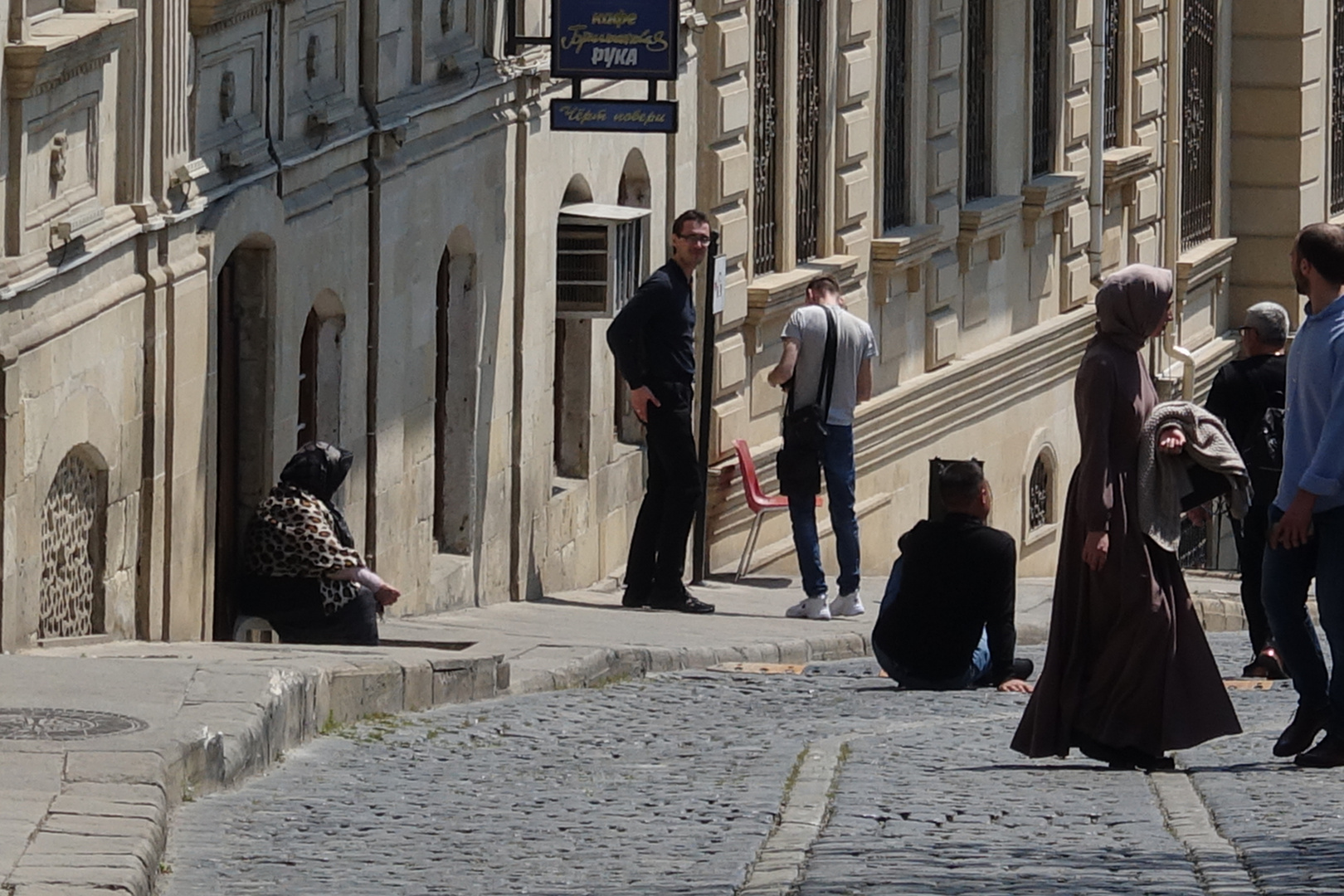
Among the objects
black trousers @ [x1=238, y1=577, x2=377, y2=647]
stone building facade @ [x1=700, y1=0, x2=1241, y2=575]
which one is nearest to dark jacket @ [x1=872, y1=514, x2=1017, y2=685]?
black trousers @ [x1=238, y1=577, x2=377, y2=647]

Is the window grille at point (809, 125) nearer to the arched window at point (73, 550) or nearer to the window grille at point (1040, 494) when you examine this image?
the window grille at point (1040, 494)

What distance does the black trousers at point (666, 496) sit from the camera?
1531 cm

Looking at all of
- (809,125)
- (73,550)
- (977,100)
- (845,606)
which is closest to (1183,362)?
(977,100)

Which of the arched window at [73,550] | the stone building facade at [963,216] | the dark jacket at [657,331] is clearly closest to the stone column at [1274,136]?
the stone building facade at [963,216]

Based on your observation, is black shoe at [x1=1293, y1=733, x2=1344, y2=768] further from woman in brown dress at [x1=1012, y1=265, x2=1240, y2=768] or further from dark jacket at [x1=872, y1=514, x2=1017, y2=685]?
dark jacket at [x1=872, y1=514, x2=1017, y2=685]

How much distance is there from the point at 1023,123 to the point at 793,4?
4581 millimetres

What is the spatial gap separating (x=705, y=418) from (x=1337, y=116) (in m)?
15.2

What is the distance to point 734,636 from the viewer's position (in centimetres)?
1473

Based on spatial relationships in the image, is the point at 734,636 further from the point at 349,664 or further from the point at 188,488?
the point at 349,664

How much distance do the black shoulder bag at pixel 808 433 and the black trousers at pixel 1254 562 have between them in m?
3.40

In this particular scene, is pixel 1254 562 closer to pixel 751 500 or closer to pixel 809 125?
pixel 751 500

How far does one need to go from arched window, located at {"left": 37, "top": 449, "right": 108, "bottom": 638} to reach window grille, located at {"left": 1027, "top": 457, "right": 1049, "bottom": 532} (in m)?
13.4

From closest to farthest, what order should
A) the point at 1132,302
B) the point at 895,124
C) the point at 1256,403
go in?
the point at 1132,302, the point at 1256,403, the point at 895,124

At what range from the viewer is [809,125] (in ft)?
66.0
